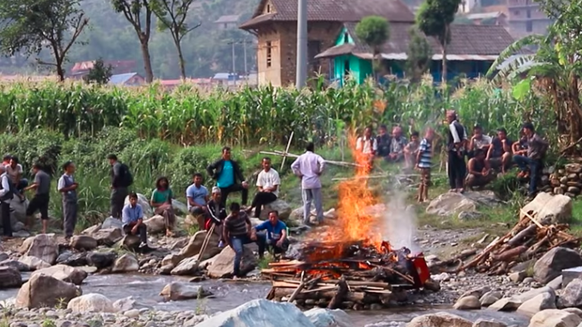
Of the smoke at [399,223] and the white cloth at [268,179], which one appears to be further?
the white cloth at [268,179]

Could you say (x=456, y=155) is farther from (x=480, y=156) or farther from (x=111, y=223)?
(x=111, y=223)

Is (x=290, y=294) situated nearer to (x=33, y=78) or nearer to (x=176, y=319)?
(x=176, y=319)

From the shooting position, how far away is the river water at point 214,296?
1709cm

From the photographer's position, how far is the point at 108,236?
24.8 m

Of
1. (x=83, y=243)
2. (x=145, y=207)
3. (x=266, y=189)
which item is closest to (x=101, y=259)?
(x=83, y=243)

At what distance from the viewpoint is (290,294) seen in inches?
703

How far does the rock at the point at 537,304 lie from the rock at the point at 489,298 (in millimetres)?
702

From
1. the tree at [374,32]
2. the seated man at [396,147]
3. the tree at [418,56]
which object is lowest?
the seated man at [396,147]

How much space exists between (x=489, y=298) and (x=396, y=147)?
9273 millimetres

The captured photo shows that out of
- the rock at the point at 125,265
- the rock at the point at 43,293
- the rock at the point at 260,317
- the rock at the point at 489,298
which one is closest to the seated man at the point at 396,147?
the rock at the point at 125,265

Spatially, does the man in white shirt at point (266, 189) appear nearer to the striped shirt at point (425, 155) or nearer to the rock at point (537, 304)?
the striped shirt at point (425, 155)

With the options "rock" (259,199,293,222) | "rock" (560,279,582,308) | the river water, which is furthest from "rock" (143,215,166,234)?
"rock" (560,279,582,308)

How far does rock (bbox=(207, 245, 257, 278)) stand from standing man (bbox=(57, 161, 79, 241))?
5035 mm

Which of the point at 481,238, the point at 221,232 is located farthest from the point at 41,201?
the point at 481,238
